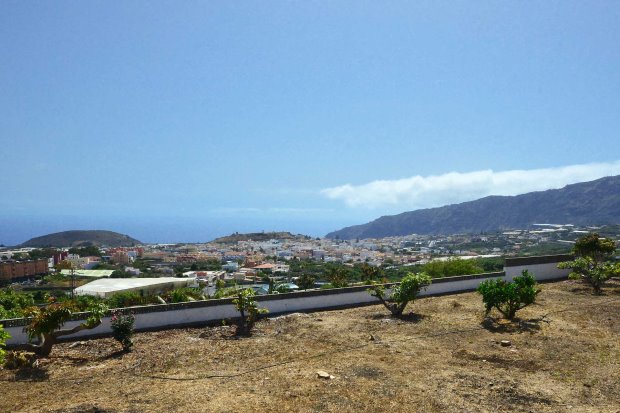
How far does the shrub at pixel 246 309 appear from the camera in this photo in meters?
12.9

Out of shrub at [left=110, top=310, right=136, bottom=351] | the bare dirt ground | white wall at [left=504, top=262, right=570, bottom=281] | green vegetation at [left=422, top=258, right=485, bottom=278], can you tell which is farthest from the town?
the bare dirt ground

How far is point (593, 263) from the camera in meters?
18.5

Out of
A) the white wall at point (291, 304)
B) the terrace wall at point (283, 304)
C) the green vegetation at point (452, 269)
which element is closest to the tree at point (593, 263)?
the terrace wall at point (283, 304)

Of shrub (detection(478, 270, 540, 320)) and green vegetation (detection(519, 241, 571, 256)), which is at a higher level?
shrub (detection(478, 270, 540, 320))

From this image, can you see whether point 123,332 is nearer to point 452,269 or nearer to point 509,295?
point 509,295

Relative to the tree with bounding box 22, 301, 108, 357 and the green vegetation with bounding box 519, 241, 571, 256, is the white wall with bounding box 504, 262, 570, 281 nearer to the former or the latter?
the tree with bounding box 22, 301, 108, 357

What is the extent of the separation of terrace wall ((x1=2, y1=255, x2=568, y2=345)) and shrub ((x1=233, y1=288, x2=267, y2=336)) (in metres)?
0.79

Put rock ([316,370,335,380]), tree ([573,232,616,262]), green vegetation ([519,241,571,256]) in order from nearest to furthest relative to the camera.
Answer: rock ([316,370,335,380]) → tree ([573,232,616,262]) → green vegetation ([519,241,571,256])

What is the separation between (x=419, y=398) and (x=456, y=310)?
7.98 m

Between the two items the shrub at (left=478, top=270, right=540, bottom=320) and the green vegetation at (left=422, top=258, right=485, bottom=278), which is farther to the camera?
the green vegetation at (left=422, top=258, right=485, bottom=278)

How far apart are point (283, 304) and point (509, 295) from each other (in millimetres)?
7173

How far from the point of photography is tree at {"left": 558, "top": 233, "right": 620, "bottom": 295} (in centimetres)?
1730

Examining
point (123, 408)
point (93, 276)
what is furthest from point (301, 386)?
point (93, 276)

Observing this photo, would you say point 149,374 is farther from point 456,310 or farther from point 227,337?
point 456,310
